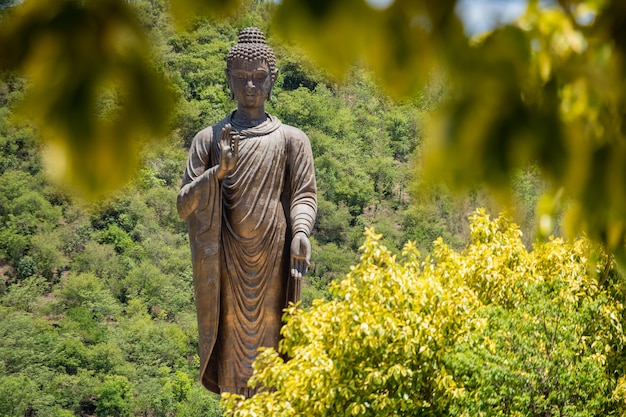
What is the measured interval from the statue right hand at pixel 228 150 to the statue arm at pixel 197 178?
0.46 feet

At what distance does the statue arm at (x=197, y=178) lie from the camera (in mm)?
8273

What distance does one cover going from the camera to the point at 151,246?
125ft

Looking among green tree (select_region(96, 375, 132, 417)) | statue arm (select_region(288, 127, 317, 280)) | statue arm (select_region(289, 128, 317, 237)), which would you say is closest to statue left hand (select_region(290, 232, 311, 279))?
statue arm (select_region(288, 127, 317, 280))

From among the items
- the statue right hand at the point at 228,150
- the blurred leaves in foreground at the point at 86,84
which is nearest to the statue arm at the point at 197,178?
the statue right hand at the point at 228,150

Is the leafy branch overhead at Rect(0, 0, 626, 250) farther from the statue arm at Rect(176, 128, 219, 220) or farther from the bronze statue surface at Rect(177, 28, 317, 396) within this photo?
the bronze statue surface at Rect(177, 28, 317, 396)

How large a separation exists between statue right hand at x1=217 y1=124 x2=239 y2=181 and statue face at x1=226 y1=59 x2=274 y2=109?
698 millimetres

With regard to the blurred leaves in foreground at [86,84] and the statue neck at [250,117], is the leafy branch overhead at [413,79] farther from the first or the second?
the statue neck at [250,117]

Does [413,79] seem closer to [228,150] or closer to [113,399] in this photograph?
[228,150]

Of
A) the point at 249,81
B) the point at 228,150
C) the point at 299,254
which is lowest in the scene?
the point at 299,254

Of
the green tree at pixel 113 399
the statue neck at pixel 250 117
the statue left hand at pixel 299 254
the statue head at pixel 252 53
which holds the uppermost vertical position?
the statue head at pixel 252 53

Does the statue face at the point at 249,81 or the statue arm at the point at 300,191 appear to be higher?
the statue face at the point at 249,81

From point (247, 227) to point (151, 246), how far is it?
29.9 m

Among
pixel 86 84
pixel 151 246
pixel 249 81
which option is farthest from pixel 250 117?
pixel 151 246

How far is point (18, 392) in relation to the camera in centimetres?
2964
